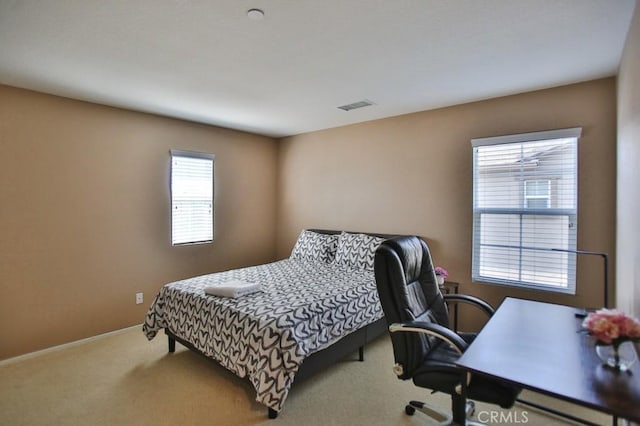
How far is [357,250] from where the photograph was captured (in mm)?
3828

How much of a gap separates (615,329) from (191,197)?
4.11 m

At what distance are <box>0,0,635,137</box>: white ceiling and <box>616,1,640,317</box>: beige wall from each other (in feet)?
0.68

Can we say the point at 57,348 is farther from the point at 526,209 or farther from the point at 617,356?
the point at 526,209

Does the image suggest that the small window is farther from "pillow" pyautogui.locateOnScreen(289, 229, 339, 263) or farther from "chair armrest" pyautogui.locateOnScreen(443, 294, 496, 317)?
"pillow" pyautogui.locateOnScreen(289, 229, 339, 263)

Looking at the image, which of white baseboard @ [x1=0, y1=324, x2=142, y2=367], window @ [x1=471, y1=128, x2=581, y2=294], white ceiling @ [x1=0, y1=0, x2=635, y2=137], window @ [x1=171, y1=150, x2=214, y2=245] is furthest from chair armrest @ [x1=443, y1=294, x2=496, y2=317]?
white baseboard @ [x1=0, y1=324, x2=142, y2=367]

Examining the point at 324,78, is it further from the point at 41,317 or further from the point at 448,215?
the point at 41,317

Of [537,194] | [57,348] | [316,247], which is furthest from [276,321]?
[537,194]

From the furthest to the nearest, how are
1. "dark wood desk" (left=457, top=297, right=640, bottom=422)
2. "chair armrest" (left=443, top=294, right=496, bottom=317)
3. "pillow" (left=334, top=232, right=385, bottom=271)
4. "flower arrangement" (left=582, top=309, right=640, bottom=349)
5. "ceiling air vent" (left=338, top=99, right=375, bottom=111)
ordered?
"pillow" (left=334, top=232, right=385, bottom=271)
"ceiling air vent" (left=338, top=99, right=375, bottom=111)
"chair armrest" (left=443, top=294, right=496, bottom=317)
"flower arrangement" (left=582, top=309, right=640, bottom=349)
"dark wood desk" (left=457, top=297, right=640, bottom=422)

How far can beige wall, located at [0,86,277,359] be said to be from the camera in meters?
2.92

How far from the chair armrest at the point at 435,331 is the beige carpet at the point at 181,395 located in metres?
0.80

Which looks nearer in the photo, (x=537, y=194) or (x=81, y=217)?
(x=537, y=194)

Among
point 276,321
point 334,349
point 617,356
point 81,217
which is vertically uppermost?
point 81,217

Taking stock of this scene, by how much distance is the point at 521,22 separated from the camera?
1905 mm

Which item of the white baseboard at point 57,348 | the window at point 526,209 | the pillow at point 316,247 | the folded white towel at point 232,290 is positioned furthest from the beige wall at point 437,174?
the white baseboard at point 57,348
